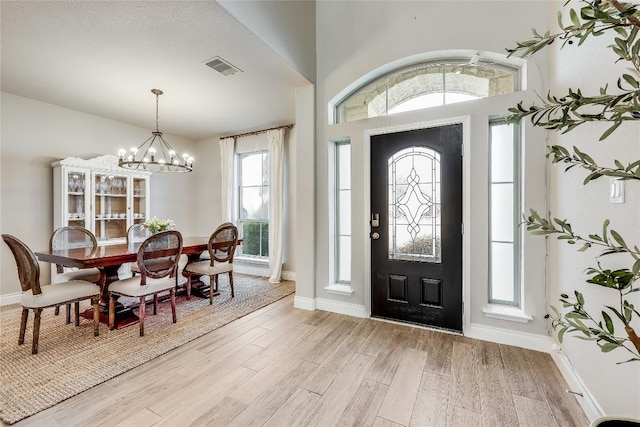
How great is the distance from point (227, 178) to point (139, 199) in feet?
4.99

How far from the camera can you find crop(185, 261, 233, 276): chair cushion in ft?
11.7

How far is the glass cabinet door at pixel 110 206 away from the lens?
423 centimetres

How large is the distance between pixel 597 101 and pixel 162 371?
2824 mm

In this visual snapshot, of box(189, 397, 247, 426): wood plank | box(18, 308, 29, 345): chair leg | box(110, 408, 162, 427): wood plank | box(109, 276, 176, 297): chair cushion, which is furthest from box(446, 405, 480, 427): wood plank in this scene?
box(18, 308, 29, 345): chair leg

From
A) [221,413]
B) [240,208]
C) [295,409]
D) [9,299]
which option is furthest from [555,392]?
[9,299]

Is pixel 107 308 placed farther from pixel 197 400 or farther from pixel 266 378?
pixel 266 378

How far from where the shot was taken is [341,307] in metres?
3.25

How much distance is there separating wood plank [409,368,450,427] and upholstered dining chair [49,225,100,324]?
3384 mm

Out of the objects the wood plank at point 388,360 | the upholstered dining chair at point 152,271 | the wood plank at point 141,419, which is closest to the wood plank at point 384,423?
the wood plank at point 388,360

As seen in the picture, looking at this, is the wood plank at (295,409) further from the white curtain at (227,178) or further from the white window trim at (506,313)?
the white curtain at (227,178)

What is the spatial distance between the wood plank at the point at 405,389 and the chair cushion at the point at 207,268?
2.43 m

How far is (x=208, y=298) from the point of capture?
379 centimetres

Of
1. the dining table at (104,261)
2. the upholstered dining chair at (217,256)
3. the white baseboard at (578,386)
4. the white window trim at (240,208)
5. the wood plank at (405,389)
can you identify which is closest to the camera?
the white baseboard at (578,386)

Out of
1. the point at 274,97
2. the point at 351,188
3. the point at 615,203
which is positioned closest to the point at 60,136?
the point at 274,97
